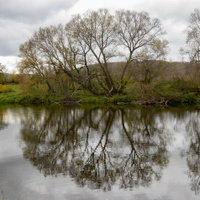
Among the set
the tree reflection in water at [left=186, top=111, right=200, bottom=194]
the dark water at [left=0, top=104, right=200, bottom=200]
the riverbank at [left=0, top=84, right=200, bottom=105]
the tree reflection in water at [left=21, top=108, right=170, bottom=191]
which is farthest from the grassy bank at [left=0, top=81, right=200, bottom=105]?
the dark water at [left=0, top=104, right=200, bottom=200]

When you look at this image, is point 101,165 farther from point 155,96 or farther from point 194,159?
point 155,96

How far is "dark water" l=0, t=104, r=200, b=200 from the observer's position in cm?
538

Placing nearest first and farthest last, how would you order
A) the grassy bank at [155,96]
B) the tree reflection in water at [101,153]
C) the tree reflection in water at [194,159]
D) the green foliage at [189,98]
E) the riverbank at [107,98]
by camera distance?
the tree reflection in water at [194,159]
the tree reflection in water at [101,153]
the grassy bank at [155,96]
the riverbank at [107,98]
the green foliage at [189,98]

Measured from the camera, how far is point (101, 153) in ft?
27.5

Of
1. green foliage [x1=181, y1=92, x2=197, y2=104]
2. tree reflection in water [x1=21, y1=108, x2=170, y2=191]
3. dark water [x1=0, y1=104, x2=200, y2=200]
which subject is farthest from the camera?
green foliage [x1=181, y1=92, x2=197, y2=104]

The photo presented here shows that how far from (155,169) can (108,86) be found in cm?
2764

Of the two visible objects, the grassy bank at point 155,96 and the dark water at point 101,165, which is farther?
the grassy bank at point 155,96

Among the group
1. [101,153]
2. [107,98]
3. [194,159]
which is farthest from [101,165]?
[107,98]

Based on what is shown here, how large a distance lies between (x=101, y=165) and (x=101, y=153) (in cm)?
131

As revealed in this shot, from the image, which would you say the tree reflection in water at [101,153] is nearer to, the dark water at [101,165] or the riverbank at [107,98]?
the dark water at [101,165]

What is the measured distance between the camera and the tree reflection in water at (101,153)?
621 cm

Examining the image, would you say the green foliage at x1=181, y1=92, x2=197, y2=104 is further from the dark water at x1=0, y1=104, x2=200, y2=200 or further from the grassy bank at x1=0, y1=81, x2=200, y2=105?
the dark water at x1=0, y1=104, x2=200, y2=200

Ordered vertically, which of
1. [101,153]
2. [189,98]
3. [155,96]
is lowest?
[101,153]

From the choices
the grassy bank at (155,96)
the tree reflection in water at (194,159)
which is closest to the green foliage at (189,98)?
the grassy bank at (155,96)
